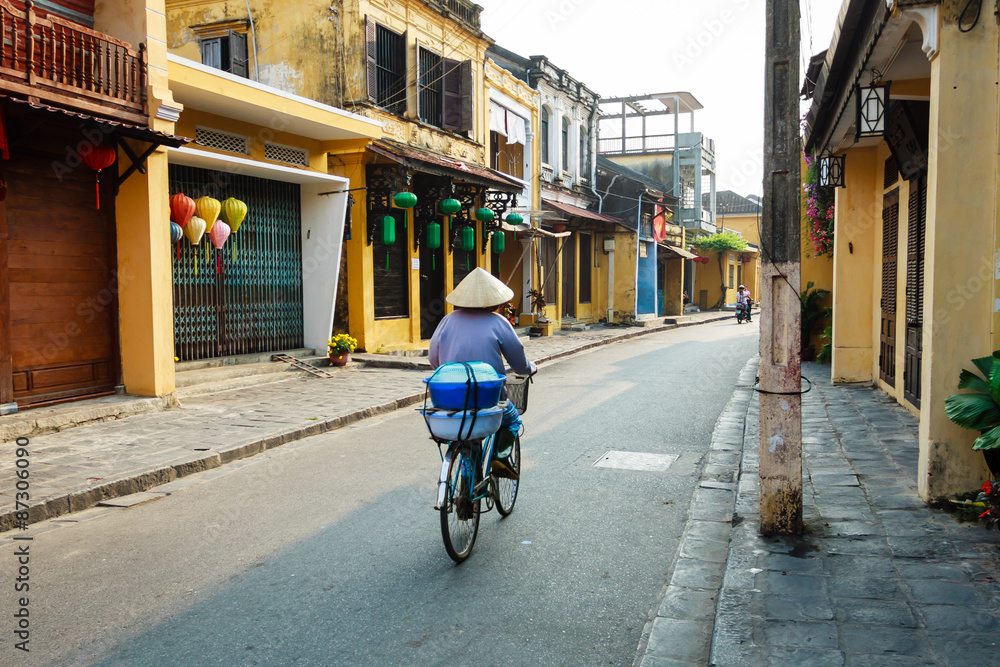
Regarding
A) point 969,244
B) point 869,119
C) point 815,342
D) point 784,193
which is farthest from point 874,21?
point 815,342

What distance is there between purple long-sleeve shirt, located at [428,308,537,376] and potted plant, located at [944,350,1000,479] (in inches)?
112

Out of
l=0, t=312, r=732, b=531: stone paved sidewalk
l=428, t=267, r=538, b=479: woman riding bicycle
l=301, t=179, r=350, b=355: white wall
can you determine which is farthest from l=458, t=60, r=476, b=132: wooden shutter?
l=428, t=267, r=538, b=479: woman riding bicycle

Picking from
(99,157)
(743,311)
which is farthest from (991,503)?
(743,311)

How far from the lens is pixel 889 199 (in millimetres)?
10266

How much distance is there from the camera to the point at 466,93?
18.3 meters

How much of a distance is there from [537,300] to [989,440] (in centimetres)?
1876

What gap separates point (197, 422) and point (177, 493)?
2811mm

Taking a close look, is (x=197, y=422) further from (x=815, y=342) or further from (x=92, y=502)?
(x=815, y=342)

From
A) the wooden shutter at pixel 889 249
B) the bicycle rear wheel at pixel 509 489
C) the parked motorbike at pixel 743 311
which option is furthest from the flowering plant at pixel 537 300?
the bicycle rear wheel at pixel 509 489

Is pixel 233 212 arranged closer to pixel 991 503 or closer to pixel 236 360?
pixel 236 360

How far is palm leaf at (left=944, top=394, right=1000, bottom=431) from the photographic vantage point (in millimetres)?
4820

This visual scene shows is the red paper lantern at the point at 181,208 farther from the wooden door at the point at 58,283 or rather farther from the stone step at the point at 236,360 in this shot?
the stone step at the point at 236,360

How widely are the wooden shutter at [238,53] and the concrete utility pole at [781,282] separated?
1375 cm

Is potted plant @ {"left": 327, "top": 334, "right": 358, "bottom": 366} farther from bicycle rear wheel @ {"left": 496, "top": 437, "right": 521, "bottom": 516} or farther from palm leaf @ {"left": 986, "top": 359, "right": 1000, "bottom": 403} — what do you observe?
palm leaf @ {"left": 986, "top": 359, "right": 1000, "bottom": 403}
